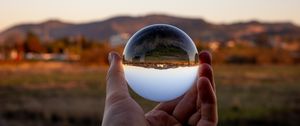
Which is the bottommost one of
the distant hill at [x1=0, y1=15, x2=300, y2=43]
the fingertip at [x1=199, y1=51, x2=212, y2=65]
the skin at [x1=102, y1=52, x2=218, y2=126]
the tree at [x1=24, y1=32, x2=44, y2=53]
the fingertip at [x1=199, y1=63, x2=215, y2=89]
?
the skin at [x1=102, y1=52, x2=218, y2=126]

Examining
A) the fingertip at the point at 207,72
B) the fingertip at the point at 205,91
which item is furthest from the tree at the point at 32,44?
the fingertip at the point at 205,91

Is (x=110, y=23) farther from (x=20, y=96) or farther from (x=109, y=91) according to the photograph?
(x=109, y=91)

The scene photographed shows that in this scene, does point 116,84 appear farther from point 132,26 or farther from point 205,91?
point 132,26

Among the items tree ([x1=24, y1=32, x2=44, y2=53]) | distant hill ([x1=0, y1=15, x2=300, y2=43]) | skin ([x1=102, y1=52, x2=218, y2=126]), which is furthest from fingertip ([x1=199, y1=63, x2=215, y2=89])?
distant hill ([x1=0, y1=15, x2=300, y2=43])

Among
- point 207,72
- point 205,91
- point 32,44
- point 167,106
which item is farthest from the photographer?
point 32,44

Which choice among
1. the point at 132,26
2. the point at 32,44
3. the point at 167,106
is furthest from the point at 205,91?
the point at 132,26

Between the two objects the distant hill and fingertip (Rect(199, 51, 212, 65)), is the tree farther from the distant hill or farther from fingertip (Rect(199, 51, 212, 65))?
fingertip (Rect(199, 51, 212, 65))
